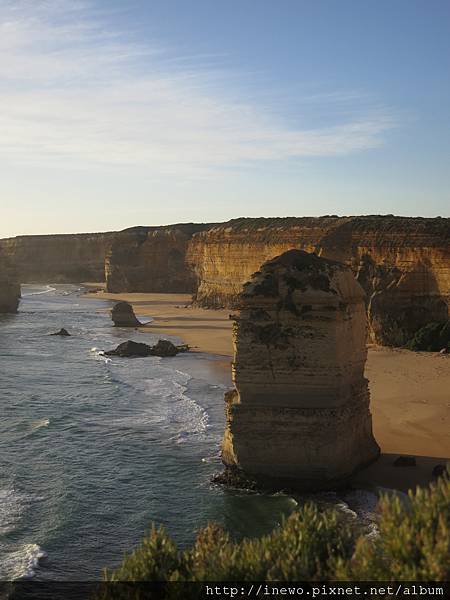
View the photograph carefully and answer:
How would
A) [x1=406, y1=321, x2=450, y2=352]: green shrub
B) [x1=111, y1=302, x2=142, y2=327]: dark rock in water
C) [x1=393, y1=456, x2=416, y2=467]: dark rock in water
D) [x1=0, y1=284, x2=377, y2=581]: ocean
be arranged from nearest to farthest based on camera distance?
[x1=0, y1=284, x2=377, y2=581]: ocean → [x1=393, y1=456, x2=416, y2=467]: dark rock in water → [x1=406, y1=321, x2=450, y2=352]: green shrub → [x1=111, y1=302, x2=142, y2=327]: dark rock in water

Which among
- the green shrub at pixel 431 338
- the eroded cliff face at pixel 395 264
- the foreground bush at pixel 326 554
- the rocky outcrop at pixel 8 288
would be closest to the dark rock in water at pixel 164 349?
the eroded cliff face at pixel 395 264

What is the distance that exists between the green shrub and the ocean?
29.9ft

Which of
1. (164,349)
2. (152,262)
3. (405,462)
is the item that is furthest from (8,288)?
(405,462)

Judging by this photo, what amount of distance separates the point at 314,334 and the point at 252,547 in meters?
7.90

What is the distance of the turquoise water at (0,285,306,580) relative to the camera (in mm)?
14234

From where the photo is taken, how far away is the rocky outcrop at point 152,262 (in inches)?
3595

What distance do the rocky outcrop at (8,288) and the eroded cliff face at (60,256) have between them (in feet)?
187

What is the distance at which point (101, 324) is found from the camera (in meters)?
57.2

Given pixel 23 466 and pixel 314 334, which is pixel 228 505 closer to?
pixel 314 334

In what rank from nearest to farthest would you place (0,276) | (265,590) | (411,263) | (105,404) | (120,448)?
(265,590)
(120,448)
(105,404)
(411,263)
(0,276)

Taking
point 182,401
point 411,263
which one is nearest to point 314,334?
point 182,401

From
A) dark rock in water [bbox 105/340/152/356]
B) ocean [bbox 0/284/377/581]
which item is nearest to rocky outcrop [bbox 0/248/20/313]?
dark rock in water [bbox 105/340/152/356]

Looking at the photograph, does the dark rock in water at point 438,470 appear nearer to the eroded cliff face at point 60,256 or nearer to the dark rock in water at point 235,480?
the dark rock in water at point 235,480

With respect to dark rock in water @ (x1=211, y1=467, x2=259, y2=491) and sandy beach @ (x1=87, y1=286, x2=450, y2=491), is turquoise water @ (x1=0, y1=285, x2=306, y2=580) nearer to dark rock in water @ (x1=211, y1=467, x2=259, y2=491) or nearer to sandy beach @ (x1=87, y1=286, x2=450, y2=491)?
dark rock in water @ (x1=211, y1=467, x2=259, y2=491)
